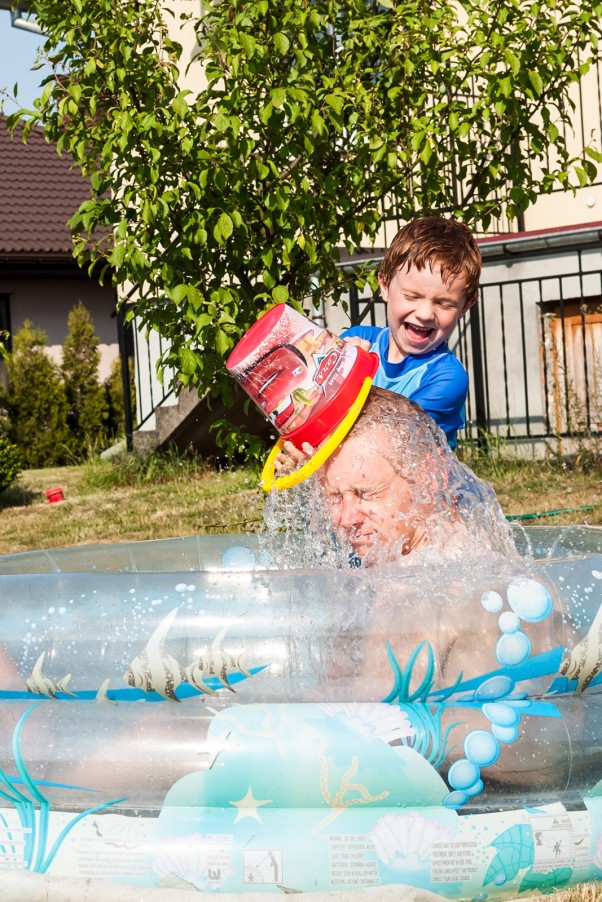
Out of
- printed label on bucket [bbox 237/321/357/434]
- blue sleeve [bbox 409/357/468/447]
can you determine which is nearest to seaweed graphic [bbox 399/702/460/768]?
printed label on bucket [bbox 237/321/357/434]

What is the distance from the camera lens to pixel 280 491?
9.38 feet

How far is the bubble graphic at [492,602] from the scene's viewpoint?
2549mm

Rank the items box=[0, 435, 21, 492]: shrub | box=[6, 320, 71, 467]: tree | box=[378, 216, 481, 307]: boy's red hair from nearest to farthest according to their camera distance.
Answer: box=[378, 216, 481, 307]: boy's red hair
box=[0, 435, 21, 492]: shrub
box=[6, 320, 71, 467]: tree

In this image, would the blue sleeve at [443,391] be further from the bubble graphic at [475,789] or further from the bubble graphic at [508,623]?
the bubble graphic at [475,789]

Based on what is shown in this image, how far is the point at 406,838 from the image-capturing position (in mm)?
2389

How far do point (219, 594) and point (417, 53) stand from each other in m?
2.88

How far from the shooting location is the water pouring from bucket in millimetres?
2648

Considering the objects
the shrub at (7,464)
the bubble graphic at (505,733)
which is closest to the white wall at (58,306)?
the shrub at (7,464)

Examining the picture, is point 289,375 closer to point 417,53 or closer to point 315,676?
point 315,676

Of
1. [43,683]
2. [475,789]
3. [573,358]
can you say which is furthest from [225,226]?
[573,358]

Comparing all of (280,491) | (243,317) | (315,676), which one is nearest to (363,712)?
(315,676)

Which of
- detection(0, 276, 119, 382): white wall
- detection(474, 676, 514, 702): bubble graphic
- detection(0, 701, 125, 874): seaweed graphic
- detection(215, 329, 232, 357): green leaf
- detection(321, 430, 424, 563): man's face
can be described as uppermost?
detection(0, 276, 119, 382): white wall

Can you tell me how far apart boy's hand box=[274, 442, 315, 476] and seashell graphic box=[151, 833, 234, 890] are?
2.91ft

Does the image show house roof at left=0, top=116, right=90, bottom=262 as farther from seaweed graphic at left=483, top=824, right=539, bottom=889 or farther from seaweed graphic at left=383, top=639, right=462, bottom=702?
seaweed graphic at left=483, top=824, right=539, bottom=889
